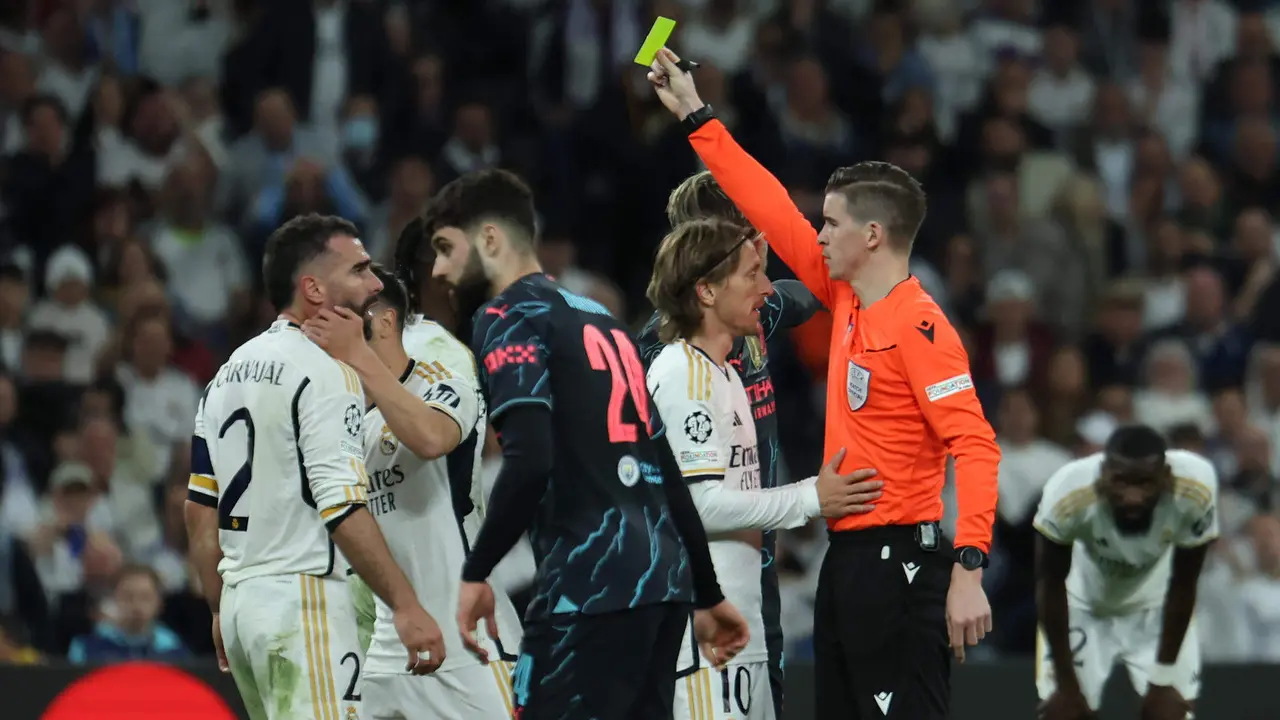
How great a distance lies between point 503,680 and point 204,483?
4.15 ft

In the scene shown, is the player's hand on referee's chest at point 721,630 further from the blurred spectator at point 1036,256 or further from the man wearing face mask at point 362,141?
the blurred spectator at point 1036,256

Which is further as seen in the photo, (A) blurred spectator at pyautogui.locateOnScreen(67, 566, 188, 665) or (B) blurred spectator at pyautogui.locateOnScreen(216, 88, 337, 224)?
(B) blurred spectator at pyautogui.locateOnScreen(216, 88, 337, 224)

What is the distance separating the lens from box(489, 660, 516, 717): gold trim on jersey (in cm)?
682

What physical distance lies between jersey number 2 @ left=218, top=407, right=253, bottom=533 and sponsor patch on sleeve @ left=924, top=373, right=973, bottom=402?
7.44 feet

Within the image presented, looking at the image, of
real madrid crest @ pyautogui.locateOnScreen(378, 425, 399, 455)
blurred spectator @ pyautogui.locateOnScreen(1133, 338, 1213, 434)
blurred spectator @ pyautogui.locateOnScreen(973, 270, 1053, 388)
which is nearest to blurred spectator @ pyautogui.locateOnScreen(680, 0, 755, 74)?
blurred spectator @ pyautogui.locateOnScreen(973, 270, 1053, 388)

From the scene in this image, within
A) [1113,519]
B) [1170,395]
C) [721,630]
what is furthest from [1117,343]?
[721,630]

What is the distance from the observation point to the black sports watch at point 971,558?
6.11m

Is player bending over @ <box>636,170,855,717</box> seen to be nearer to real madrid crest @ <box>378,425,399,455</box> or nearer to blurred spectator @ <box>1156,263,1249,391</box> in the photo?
real madrid crest @ <box>378,425,399,455</box>

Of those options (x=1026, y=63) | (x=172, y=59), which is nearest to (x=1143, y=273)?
(x=1026, y=63)

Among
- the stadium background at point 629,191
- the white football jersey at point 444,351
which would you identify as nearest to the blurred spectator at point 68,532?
the stadium background at point 629,191

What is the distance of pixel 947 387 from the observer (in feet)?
20.7

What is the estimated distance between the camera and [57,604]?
11328 mm

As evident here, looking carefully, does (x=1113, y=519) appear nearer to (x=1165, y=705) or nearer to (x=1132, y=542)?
(x=1132, y=542)

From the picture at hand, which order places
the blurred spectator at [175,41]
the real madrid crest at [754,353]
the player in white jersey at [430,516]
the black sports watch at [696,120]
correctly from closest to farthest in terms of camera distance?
1. the player in white jersey at [430,516]
2. the black sports watch at [696,120]
3. the real madrid crest at [754,353]
4. the blurred spectator at [175,41]
